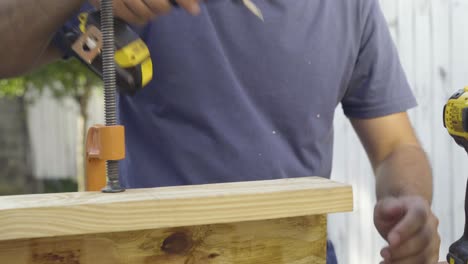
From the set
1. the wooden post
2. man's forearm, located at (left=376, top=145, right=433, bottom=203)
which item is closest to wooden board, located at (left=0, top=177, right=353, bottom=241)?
the wooden post

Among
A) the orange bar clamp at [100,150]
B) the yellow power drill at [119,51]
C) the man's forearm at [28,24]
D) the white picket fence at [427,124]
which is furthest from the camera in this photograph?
the white picket fence at [427,124]

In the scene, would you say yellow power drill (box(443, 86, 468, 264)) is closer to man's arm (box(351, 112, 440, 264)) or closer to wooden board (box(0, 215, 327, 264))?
man's arm (box(351, 112, 440, 264))

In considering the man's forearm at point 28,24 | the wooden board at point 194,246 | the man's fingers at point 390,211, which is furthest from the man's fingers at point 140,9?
the man's fingers at point 390,211

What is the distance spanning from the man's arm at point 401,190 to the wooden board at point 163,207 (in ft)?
0.94

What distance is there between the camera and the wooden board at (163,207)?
46.3 inches

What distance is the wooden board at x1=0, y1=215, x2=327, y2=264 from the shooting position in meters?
1.21

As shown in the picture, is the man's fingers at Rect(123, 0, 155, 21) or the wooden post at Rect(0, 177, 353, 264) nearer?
the wooden post at Rect(0, 177, 353, 264)

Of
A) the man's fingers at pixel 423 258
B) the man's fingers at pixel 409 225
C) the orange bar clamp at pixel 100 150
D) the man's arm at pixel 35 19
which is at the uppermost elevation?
the man's arm at pixel 35 19

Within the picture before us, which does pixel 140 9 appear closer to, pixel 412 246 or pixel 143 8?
pixel 143 8

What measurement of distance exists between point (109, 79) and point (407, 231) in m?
0.79

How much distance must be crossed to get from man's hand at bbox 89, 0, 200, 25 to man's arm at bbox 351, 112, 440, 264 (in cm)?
70

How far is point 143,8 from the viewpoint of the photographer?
141 centimetres

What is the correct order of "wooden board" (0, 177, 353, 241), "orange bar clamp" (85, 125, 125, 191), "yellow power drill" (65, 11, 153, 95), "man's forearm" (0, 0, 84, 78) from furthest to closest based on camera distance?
"man's forearm" (0, 0, 84, 78)
"yellow power drill" (65, 11, 153, 95)
"orange bar clamp" (85, 125, 125, 191)
"wooden board" (0, 177, 353, 241)

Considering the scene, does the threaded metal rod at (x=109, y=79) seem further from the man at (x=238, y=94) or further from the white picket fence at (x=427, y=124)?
the white picket fence at (x=427, y=124)
